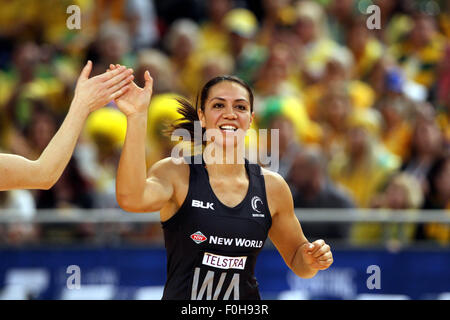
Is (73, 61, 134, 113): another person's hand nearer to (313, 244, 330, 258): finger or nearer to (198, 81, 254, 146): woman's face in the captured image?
(198, 81, 254, 146): woman's face

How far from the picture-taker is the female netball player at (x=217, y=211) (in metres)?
4.59

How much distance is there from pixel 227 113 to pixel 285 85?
501cm

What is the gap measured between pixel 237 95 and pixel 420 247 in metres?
3.65

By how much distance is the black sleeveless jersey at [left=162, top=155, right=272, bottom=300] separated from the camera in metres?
4.60

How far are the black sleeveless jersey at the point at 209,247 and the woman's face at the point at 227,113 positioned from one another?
0.31 metres

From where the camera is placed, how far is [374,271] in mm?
7691

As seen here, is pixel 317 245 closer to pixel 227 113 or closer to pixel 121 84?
pixel 227 113

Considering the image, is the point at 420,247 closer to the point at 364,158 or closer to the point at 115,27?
the point at 364,158

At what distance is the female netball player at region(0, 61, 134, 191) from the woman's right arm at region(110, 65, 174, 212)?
106 millimetres

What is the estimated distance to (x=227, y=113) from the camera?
187 inches
